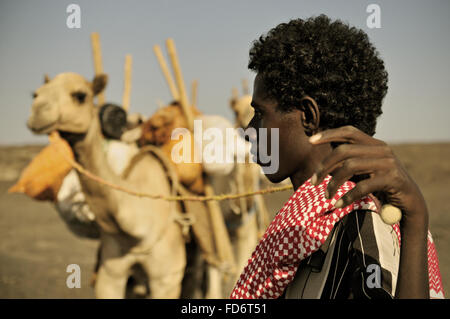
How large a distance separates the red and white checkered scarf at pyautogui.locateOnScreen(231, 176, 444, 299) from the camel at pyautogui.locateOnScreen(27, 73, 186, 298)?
2522 millimetres

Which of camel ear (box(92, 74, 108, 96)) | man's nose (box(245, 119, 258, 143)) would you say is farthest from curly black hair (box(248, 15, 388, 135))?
camel ear (box(92, 74, 108, 96))

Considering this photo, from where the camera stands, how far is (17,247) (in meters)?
11.1

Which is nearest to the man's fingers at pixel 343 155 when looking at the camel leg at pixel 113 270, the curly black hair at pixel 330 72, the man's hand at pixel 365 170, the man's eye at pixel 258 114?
the man's hand at pixel 365 170

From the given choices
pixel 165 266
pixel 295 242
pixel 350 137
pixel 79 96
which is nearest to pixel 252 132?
pixel 295 242

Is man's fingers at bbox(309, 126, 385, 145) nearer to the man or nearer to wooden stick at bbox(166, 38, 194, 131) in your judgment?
the man

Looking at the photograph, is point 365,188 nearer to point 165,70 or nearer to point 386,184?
point 386,184

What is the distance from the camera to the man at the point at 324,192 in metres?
0.98

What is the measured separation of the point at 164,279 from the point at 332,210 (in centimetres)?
327

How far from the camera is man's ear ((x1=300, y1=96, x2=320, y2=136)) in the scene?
50.4 inches

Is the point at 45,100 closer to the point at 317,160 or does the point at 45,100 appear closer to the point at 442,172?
the point at 317,160

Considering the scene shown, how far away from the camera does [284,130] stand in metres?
1.36

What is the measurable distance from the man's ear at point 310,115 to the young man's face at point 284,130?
13 millimetres

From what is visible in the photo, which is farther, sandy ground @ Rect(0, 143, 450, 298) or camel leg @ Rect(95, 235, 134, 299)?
sandy ground @ Rect(0, 143, 450, 298)
